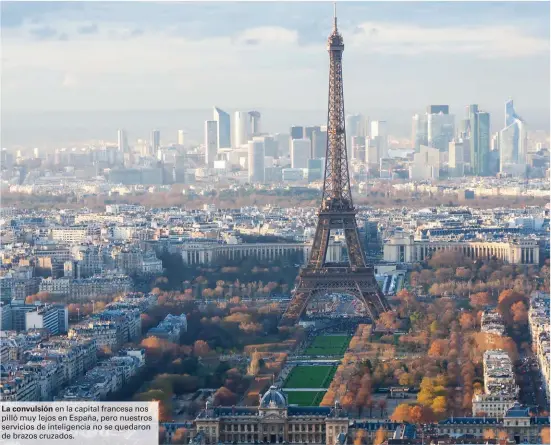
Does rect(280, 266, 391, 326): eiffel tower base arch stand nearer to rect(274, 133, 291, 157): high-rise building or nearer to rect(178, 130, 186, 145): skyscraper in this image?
rect(178, 130, 186, 145): skyscraper

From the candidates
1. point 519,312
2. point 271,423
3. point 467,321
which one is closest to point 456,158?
point 519,312

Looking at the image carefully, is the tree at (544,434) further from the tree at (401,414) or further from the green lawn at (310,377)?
the green lawn at (310,377)

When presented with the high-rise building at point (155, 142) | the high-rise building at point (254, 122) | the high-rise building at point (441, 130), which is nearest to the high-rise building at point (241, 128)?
the high-rise building at point (254, 122)

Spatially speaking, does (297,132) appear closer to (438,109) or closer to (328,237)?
(438,109)

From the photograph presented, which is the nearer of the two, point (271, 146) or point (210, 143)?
point (210, 143)

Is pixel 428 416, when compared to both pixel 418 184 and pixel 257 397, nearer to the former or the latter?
pixel 257 397

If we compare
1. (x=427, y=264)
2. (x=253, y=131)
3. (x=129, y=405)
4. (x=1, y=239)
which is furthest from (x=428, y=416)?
(x=253, y=131)
